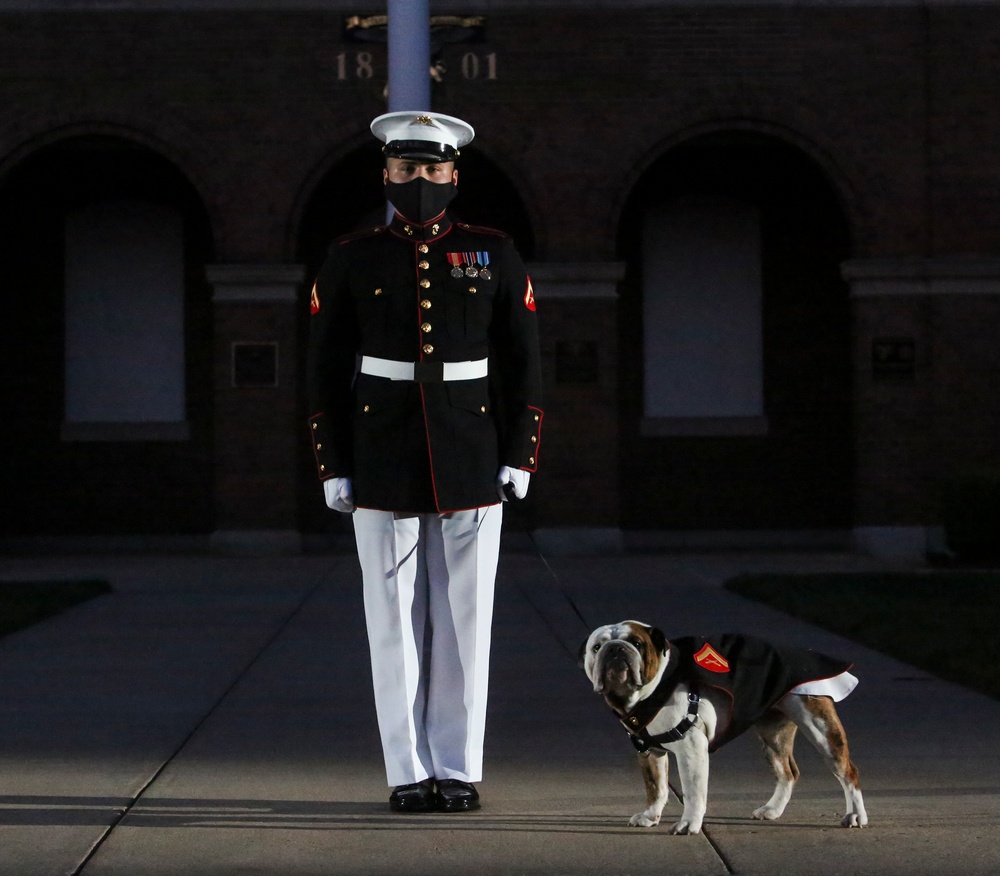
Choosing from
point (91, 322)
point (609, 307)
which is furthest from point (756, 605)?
point (91, 322)

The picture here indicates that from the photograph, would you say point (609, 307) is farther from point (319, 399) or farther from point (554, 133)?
point (319, 399)

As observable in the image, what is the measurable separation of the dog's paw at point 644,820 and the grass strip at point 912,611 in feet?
11.6

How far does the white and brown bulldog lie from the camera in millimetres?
4957

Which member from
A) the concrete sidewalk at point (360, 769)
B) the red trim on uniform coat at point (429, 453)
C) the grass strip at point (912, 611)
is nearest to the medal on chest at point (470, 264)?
the red trim on uniform coat at point (429, 453)

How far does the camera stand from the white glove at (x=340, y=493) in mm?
5645

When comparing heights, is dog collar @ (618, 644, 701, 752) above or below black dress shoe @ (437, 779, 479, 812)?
above

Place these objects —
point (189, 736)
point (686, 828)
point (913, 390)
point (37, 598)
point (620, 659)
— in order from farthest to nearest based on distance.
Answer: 1. point (913, 390)
2. point (37, 598)
3. point (189, 736)
4. point (686, 828)
5. point (620, 659)

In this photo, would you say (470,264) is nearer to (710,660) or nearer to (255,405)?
(710,660)

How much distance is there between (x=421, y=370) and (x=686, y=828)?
164 cm

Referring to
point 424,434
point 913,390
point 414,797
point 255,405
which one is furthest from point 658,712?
point 913,390

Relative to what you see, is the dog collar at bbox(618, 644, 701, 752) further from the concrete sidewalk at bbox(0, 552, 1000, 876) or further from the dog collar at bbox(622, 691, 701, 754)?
the concrete sidewalk at bbox(0, 552, 1000, 876)

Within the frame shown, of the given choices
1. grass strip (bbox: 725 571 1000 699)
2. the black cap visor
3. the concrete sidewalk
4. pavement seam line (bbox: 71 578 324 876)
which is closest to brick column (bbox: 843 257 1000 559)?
grass strip (bbox: 725 571 1000 699)

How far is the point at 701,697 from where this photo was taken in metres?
5.10

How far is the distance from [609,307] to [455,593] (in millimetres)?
13379
